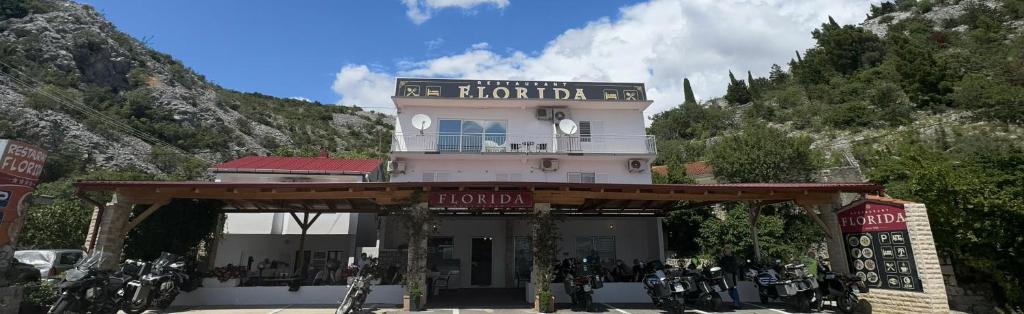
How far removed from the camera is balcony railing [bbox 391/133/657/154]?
18.6 metres

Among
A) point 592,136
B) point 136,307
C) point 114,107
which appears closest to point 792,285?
point 592,136

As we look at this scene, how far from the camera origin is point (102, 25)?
190 ft

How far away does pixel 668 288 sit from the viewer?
9031 millimetres

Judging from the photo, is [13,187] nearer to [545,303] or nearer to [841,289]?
[545,303]

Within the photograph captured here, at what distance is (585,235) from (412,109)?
928 centimetres

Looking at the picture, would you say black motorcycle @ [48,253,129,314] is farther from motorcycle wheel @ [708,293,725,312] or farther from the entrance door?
motorcycle wheel @ [708,293,725,312]

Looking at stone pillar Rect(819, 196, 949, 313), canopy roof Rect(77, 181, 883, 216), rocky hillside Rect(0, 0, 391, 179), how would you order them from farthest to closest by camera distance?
rocky hillside Rect(0, 0, 391, 179) < canopy roof Rect(77, 181, 883, 216) < stone pillar Rect(819, 196, 949, 313)

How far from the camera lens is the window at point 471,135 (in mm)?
18750

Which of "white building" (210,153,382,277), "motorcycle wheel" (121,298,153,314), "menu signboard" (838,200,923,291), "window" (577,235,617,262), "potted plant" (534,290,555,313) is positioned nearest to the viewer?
"motorcycle wheel" (121,298,153,314)

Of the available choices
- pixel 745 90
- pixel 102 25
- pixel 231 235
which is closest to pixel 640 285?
pixel 231 235

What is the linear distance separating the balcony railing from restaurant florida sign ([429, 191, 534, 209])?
837 centimetres

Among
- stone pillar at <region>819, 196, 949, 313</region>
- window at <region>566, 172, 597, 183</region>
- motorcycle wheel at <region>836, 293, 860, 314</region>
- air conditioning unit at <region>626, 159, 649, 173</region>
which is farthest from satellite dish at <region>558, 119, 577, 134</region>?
motorcycle wheel at <region>836, 293, 860, 314</region>

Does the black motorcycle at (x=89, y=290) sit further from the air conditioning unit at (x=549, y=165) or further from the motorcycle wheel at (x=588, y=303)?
the air conditioning unit at (x=549, y=165)

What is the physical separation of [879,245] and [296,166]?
19.9 m
